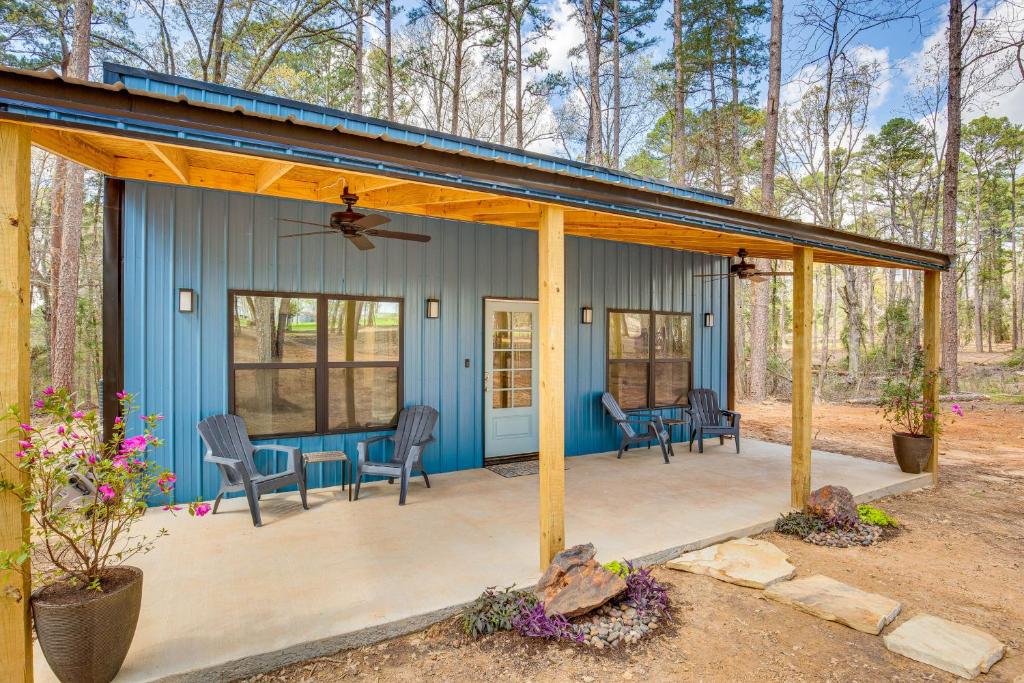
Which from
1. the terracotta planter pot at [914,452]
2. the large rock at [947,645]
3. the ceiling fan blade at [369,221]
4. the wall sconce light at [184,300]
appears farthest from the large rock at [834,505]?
the wall sconce light at [184,300]

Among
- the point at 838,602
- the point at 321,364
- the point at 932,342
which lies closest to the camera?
the point at 838,602

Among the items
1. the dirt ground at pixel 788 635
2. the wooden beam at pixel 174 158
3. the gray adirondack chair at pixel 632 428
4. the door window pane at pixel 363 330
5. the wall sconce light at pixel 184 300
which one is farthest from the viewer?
the gray adirondack chair at pixel 632 428

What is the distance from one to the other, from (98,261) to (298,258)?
11744mm

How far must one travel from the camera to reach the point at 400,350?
513cm

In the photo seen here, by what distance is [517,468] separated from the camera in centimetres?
562

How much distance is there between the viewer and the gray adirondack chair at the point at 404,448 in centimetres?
443

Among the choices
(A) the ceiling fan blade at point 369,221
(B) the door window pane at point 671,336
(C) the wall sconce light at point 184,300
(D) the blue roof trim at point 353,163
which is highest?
(D) the blue roof trim at point 353,163

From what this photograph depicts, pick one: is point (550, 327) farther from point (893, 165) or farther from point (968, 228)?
point (968, 228)

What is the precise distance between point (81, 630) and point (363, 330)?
3189mm

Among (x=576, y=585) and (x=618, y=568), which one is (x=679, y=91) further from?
(x=576, y=585)

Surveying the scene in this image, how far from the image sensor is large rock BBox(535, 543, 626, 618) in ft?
8.95

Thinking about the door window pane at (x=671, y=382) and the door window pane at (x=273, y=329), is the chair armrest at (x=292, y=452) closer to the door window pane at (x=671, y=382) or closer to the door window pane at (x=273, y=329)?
the door window pane at (x=273, y=329)

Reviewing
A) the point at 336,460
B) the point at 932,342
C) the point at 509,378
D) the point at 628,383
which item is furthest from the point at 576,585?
the point at 932,342

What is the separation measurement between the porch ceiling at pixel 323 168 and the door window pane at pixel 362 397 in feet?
5.11
